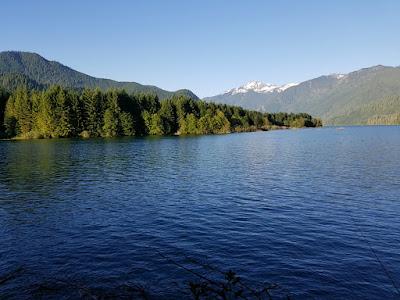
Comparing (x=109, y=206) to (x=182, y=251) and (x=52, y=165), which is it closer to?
(x=182, y=251)

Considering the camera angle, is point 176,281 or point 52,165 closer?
point 176,281

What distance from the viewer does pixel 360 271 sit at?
2227 centimetres

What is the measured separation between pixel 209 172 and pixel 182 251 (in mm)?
38158

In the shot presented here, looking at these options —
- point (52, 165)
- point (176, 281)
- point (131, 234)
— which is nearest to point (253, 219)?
point (131, 234)

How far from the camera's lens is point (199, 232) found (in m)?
30.1

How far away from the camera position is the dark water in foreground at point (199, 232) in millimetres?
21109

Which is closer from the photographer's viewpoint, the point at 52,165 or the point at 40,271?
the point at 40,271

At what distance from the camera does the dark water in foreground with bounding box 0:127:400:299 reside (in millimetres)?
21109

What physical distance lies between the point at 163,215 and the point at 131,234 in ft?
20.2

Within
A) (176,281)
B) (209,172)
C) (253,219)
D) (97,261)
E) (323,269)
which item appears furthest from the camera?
(209,172)

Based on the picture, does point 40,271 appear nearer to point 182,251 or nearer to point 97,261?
point 97,261

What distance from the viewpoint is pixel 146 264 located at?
Result: 23.4 metres

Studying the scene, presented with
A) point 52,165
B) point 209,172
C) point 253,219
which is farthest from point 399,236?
point 52,165

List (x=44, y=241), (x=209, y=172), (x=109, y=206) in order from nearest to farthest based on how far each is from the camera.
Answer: (x=44, y=241)
(x=109, y=206)
(x=209, y=172)
